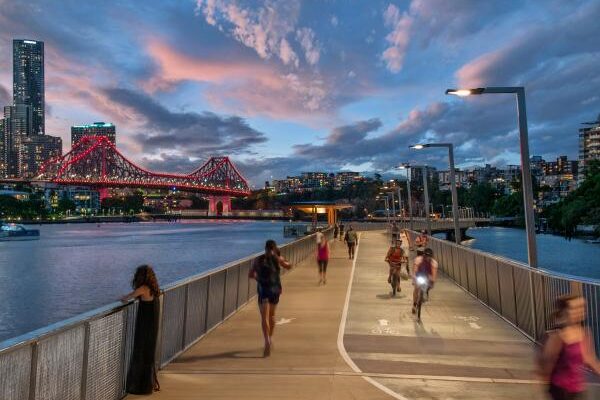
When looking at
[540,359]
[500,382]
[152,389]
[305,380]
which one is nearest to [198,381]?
[152,389]

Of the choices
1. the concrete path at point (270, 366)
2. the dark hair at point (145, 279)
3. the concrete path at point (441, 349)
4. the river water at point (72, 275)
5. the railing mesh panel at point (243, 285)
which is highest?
the dark hair at point (145, 279)

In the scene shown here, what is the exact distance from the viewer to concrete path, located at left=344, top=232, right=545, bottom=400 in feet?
26.3

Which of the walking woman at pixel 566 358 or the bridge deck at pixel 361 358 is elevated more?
the walking woman at pixel 566 358

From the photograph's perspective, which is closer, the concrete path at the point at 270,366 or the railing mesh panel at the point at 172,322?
the concrete path at the point at 270,366

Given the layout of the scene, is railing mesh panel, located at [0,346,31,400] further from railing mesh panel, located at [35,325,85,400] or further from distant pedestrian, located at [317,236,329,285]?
distant pedestrian, located at [317,236,329,285]

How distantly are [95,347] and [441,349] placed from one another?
19.2ft

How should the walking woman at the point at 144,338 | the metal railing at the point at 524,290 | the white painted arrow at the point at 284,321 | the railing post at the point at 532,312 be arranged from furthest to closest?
the white painted arrow at the point at 284,321, the railing post at the point at 532,312, the metal railing at the point at 524,290, the walking woman at the point at 144,338

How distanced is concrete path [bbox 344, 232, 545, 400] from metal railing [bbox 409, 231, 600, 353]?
0.31 metres

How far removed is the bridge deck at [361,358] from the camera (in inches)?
306

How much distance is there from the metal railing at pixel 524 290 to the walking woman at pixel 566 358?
8.22ft

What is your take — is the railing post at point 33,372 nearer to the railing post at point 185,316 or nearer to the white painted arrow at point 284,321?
the railing post at point 185,316

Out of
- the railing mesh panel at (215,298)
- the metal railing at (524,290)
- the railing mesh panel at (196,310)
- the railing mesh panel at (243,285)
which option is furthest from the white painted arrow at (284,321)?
the metal railing at (524,290)

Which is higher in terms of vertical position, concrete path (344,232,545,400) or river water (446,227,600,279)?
concrete path (344,232,545,400)

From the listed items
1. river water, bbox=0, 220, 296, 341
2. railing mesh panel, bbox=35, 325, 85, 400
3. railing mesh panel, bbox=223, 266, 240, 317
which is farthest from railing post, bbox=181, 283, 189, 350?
river water, bbox=0, 220, 296, 341
